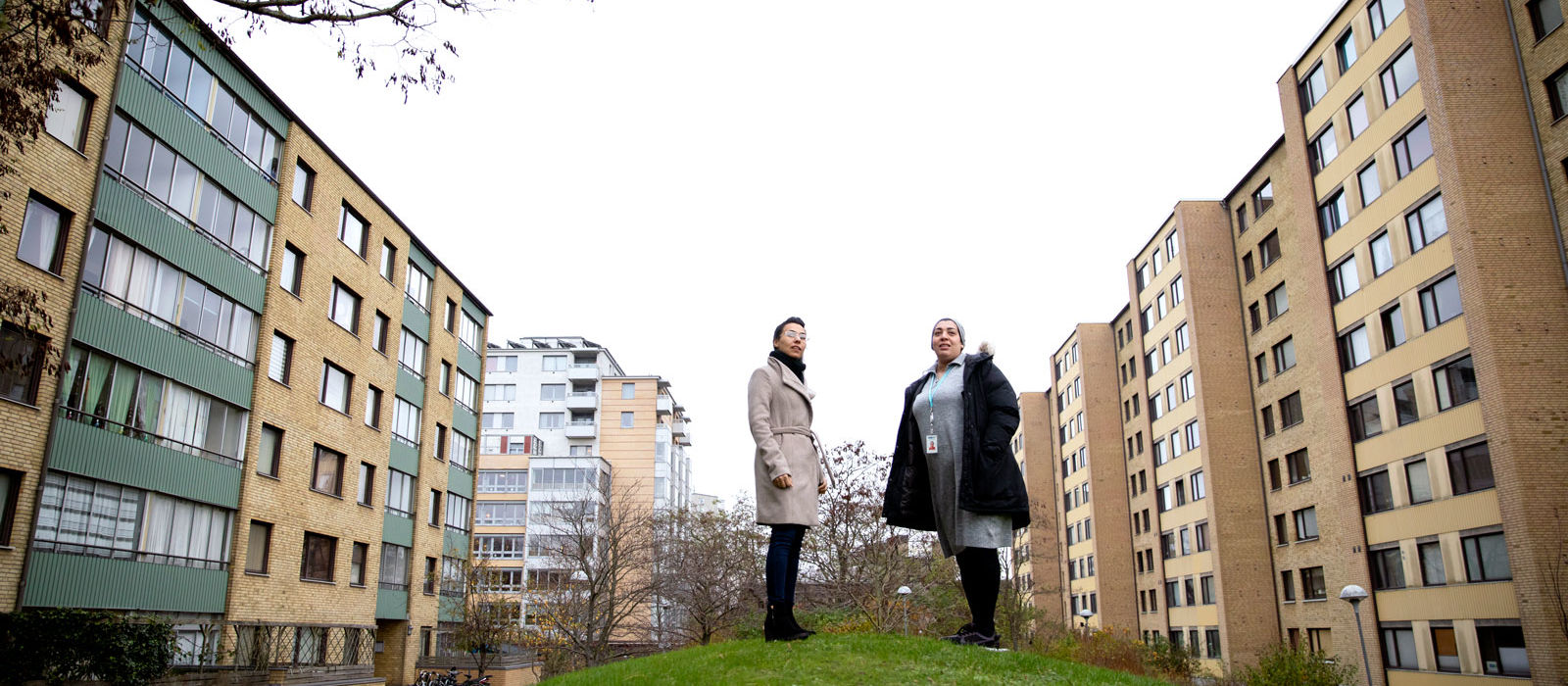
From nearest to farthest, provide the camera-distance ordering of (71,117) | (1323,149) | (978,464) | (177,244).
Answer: (978,464), (71,117), (177,244), (1323,149)

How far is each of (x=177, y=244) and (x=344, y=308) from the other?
9.96 metres

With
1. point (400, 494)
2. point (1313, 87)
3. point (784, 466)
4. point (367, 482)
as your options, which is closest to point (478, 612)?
point (400, 494)

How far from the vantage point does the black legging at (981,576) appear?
327 inches

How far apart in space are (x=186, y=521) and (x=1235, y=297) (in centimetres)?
4661

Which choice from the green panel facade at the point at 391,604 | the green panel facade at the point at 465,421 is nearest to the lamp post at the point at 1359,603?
the green panel facade at the point at 391,604

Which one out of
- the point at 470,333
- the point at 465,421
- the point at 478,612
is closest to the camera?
the point at 478,612

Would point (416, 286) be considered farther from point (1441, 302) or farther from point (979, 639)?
point (979, 639)

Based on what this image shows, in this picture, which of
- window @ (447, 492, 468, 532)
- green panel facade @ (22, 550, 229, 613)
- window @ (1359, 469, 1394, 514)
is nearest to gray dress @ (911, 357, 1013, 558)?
green panel facade @ (22, 550, 229, 613)

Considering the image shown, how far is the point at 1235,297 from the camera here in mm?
51188

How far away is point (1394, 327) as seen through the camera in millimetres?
34125

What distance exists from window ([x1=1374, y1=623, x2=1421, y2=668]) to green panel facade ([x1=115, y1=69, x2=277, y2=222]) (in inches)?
1540

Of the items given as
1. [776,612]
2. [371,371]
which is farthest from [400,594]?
[776,612]

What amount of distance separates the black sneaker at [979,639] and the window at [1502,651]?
26.4 metres

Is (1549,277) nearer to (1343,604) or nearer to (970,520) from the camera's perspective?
(1343,604)
